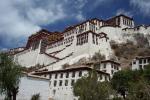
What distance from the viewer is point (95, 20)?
114 meters

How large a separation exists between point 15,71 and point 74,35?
228 ft

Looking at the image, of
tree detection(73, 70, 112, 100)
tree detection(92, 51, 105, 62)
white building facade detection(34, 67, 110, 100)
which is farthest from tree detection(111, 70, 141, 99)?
tree detection(92, 51, 105, 62)

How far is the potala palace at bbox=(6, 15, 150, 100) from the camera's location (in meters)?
79.6

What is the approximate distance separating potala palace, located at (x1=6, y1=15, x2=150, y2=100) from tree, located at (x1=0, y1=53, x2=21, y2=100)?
30563 millimetres

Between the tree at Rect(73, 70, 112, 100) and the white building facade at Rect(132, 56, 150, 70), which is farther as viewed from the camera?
the white building facade at Rect(132, 56, 150, 70)

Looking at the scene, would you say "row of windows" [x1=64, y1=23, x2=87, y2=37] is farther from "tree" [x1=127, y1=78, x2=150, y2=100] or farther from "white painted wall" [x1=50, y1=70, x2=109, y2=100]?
"tree" [x1=127, y1=78, x2=150, y2=100]

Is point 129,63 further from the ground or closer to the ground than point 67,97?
further from the ground

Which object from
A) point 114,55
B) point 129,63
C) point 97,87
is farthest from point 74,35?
point 97,87

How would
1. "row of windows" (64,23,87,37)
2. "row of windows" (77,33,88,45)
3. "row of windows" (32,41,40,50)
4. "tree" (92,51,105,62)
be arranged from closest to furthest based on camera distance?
"tree" (92,51,105,62) < "row of windows" (77,33,88,45) < "row of windows" (64,23,87,37) < "row of windows" (32,41,40,50)

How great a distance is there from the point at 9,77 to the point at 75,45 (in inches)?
2356

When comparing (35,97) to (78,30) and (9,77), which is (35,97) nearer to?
(9,77)

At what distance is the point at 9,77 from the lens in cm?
4138

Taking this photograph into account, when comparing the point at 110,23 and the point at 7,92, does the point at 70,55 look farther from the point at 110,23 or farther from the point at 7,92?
the point at 7,92

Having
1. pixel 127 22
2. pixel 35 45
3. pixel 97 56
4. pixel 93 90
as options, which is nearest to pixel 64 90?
pixel 97 56
